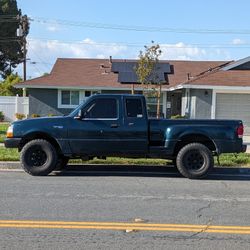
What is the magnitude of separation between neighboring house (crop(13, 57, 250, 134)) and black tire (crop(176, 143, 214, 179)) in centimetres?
1431

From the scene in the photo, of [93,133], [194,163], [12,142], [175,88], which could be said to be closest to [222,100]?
[175,88]

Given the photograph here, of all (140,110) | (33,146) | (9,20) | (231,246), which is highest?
(9,20)

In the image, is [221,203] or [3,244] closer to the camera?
[3,244]

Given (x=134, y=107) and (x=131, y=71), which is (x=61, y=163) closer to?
(x=134, y=107)

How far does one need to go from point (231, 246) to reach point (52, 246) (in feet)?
6.70

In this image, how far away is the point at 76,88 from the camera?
→ 98.0 ft

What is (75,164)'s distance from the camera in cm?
1316

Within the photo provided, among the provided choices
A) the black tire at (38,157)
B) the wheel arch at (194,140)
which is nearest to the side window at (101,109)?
the black tire at (38,157)

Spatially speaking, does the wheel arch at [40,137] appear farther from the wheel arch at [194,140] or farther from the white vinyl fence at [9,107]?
the white vinyl fence at [9,107]

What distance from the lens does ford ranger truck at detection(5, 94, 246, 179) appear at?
1134 cm

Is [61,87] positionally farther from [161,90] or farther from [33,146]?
[33,146]

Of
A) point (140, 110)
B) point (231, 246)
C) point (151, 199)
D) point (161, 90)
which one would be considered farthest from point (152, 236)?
point (161, 90)

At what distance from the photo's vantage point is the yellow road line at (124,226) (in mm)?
6598

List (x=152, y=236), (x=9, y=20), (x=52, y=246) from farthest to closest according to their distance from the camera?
(x=9, y=20), (x=152, y=236), (x=52, y=246)
